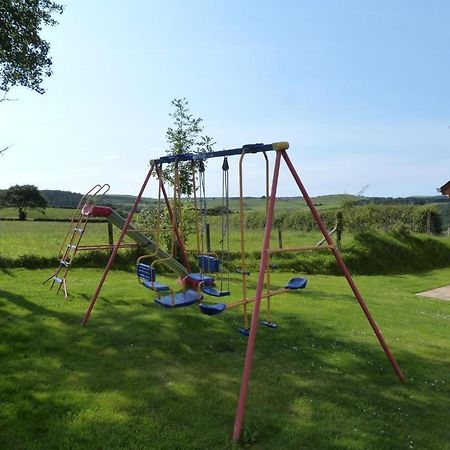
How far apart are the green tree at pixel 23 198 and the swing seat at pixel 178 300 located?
123 feet

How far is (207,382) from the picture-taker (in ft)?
19.0

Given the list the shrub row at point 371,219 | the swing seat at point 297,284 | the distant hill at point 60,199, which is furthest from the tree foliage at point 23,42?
the distant hill at point 60,199

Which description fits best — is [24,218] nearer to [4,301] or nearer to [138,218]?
[138,218]

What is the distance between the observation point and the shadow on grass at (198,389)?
4.46m

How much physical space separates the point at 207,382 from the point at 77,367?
174 centimetres

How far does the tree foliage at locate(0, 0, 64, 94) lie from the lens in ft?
35.3

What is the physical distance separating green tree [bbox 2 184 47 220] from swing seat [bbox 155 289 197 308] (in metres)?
37.4

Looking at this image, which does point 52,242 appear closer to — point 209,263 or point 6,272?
point 6,272

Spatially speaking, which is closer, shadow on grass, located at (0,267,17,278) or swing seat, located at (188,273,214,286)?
swing seat, located at (188,273,214,286)

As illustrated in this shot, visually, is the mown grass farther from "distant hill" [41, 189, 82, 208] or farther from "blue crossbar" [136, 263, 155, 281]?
"blue crossbar" [136, 263, 155, 281]

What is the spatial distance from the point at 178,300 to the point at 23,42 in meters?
8.48

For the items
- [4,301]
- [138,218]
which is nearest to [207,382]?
[4,301]

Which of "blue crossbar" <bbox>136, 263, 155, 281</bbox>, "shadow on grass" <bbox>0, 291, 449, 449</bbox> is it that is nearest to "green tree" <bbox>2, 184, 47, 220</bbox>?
"shadow on grass" <bbox>0, 291, 449, 449</bbox>

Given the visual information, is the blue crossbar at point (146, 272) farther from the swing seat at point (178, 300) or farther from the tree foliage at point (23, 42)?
the tree foliage at point (23, 42)
